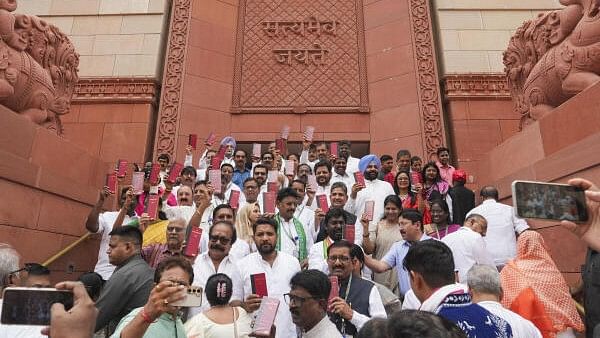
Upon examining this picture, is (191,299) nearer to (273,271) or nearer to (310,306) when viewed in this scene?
(310,306)

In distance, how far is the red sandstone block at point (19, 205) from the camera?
4355 mm

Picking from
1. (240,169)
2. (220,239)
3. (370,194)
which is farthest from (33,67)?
(370,194)

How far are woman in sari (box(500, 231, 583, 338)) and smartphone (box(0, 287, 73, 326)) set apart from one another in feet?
9.13

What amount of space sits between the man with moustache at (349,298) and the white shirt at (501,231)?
1.89 m

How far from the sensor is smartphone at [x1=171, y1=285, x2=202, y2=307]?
65.6 inches

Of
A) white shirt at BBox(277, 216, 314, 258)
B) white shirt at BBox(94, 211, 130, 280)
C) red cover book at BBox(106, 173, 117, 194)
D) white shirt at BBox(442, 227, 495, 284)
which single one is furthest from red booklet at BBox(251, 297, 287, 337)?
red cover book at BBox(106, 173, 117, 194)

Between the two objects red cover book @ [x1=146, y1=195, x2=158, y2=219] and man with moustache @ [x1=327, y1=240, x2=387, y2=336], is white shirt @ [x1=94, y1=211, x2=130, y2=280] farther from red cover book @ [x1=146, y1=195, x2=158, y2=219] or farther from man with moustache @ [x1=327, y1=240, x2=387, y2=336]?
man with moustache @ [x1=327, y1=240, x2=387, y2=336]

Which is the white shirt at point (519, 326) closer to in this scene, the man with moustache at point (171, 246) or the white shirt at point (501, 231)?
the white shirt at point (501, 231)

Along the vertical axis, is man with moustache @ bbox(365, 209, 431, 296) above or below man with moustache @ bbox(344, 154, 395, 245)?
below

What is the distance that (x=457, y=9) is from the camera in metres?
10.5

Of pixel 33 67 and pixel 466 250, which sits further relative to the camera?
pixel 33 67

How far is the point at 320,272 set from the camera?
2.60 m

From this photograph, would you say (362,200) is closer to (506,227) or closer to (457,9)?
(506,227)

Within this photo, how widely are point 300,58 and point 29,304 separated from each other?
9380 mm
